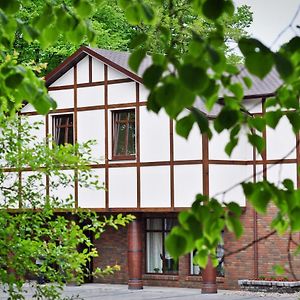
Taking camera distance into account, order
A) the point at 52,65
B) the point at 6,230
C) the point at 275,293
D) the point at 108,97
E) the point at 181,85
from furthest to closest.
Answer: the point at 52,65 < the point at 108,97 < the point at 275,293 < the point at 6,230 < the point at 181,85

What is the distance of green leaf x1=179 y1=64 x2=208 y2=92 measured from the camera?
9.80 ft

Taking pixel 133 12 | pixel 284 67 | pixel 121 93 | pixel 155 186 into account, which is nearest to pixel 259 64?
pixel 284 67

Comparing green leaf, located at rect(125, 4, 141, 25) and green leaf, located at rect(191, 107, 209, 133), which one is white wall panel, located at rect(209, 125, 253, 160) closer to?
green leaf, located at rect(125, 4, 141, 25)

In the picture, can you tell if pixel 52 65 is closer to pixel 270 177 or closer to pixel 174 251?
pixel 270 177

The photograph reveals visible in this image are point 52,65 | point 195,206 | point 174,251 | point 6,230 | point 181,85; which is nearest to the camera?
point 181,85

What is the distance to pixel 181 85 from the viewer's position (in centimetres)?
305

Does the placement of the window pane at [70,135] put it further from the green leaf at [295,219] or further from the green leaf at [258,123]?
the green leaf at [295,219]

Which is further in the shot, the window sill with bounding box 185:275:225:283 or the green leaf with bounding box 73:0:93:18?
the window sill with bounding box 185:275:225:283

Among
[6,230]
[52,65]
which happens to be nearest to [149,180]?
[52,65]

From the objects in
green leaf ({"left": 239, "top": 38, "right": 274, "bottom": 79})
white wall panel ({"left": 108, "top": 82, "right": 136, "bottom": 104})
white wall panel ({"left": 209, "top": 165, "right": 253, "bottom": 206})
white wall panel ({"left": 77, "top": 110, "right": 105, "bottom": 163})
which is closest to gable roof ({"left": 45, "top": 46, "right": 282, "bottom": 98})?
white wall panel ({"left": 108, "top": 82, "right": 136, "bottom": 104})

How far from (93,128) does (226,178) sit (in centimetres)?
435

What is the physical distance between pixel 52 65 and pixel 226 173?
12612mm

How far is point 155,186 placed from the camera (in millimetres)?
27422

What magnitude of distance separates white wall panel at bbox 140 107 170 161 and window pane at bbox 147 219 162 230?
2.18 m
